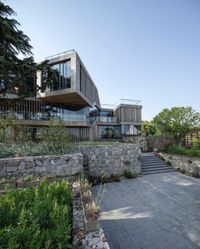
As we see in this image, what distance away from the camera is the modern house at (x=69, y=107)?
1534 centimetres

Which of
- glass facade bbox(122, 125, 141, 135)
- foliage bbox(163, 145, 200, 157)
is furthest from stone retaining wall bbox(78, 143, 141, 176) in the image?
glass facade bbox(122, 125, 141, 135)

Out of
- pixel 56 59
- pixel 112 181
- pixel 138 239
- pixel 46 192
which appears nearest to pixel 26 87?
pixel 56 59

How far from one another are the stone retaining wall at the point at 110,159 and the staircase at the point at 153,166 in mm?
1071

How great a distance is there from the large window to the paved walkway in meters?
10.8

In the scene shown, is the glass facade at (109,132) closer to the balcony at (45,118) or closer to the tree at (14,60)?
the balcony at (45,118)

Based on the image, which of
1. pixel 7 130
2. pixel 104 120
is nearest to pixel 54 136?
pixel 7 130

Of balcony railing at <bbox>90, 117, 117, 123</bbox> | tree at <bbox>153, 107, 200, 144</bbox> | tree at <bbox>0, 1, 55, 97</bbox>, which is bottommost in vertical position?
tree at <bbox>153, 107, 200, 144</bbox>

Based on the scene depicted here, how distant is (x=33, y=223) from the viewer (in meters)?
2.19

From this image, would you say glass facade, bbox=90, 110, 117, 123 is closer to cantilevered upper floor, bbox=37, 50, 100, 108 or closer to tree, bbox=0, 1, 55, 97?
cantilevered upper floor, bbox=37, 50, 100, 108

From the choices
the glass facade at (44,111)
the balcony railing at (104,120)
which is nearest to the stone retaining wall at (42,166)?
the glass facade at (44,111)

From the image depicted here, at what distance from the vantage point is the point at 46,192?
11.3 ft

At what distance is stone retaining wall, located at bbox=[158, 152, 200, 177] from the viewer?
445 inches

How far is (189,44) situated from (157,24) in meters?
2.18

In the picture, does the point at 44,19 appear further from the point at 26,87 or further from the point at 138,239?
the point at 138,239
